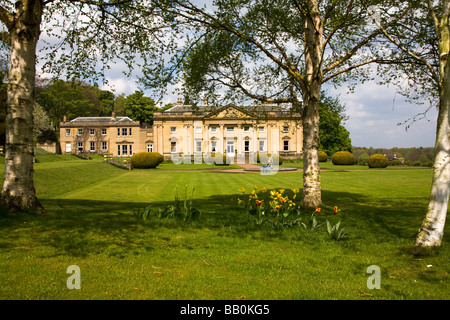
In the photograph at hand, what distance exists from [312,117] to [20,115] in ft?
24.7

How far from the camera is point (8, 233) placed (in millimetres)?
5684

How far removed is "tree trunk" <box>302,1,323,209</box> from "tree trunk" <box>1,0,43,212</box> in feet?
23.4

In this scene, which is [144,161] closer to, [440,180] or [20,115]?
[20,115]


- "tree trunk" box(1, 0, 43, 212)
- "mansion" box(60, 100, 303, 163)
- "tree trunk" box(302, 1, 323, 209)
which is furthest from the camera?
"mansion" box(60, 100, 303, 163)

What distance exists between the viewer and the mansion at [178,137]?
63.7 meters

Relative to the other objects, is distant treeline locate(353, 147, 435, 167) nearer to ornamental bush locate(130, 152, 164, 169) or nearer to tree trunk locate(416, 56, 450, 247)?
ornamental bush locate(130, 152, 164, 169)

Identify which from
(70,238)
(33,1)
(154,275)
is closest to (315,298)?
(154,275)

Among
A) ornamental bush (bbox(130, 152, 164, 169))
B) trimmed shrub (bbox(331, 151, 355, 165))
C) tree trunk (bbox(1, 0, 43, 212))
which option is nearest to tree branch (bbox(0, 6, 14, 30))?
tree trunk (bbox(1, 0, 43, 212))

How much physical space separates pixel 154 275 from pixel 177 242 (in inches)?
70.3

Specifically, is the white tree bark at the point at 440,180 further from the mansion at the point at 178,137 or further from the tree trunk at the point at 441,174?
the mansion at the point at 178,137

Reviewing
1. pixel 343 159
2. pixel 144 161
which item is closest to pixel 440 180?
pixel 144 161

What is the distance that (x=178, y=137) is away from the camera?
211 feet

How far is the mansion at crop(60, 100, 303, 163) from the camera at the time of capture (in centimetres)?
6369
